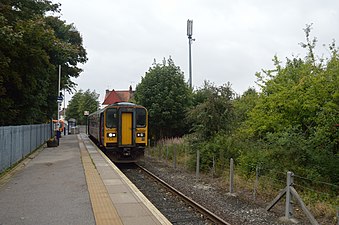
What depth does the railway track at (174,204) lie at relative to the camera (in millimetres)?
8576

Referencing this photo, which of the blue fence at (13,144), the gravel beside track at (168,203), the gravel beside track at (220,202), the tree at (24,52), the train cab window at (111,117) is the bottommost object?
the gravel beside track at (168,203)

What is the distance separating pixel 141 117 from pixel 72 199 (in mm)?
10881

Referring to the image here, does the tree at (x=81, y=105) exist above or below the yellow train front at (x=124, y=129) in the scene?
above

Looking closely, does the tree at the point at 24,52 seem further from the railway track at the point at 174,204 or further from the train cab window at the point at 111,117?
the railway track at the point at 174,204

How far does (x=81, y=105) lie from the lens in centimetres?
9031

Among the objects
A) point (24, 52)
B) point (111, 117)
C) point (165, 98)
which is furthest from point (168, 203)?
point (165, 98)

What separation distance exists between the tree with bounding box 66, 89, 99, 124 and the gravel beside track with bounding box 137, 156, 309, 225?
246 ft

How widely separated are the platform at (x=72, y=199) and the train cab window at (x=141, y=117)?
18.8 ft

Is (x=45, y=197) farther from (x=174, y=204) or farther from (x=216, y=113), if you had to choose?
(x=216, y=113)

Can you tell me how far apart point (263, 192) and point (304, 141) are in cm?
227

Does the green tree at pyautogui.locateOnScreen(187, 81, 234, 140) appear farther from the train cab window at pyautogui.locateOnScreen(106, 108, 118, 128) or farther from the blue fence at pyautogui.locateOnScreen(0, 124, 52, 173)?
the blue fence at pyautogui.locateOnScreen(0, 124, 52, 173)

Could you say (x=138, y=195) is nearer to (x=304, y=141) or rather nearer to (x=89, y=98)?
(x=304, y=141)

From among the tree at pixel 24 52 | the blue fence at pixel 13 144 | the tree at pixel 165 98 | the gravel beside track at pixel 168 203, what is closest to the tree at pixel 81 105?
the tree at pixel 165 98

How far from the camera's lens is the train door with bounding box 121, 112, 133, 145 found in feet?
62.0
